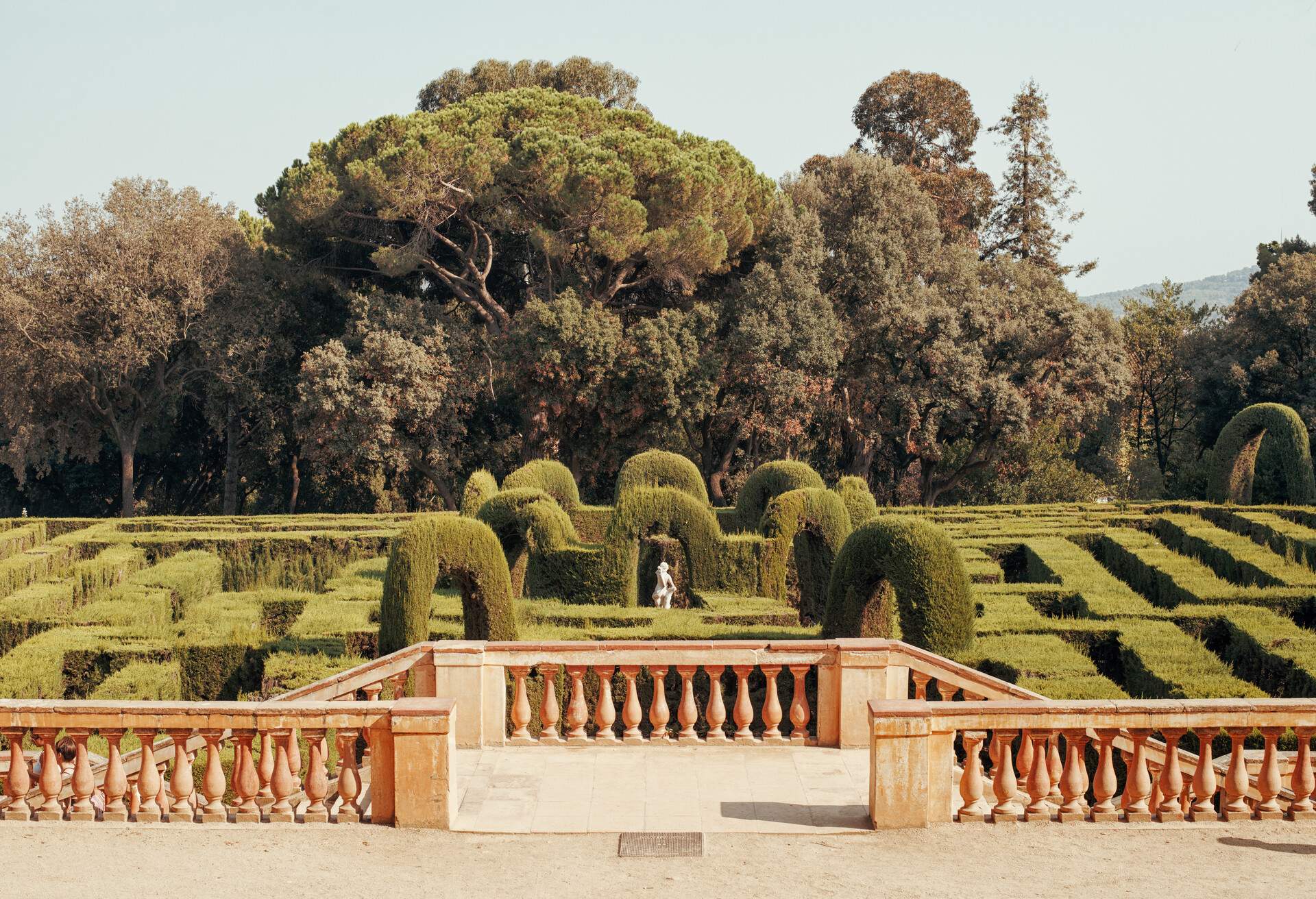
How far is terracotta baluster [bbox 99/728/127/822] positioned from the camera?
34.0 feet

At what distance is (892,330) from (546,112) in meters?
13.3

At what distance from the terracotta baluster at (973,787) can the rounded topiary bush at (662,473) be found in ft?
52.1

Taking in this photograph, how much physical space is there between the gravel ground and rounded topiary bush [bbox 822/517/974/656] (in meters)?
5.67

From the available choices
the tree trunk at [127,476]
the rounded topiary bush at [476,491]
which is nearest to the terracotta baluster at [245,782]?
the rounded topiary bush at [476,491]

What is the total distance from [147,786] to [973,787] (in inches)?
244

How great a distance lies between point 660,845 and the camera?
10312 millimetres

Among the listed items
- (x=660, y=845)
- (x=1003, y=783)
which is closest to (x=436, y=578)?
(x=660, y=845)

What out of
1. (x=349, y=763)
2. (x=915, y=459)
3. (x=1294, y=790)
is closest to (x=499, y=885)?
(x=349, y=763)

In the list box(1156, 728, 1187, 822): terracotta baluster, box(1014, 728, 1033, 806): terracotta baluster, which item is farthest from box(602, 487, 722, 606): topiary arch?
box(1156, 728, 1187, 822): terracotta baluster

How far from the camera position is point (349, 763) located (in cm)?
1056

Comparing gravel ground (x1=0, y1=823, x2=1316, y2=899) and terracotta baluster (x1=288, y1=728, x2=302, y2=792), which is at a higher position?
terracotta baluster (x1=288, y1=728, x2=302, y2=792)

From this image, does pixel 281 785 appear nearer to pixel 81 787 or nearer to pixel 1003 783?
pixel 81 787

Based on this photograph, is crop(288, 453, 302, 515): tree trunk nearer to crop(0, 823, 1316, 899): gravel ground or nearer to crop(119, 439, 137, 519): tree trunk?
crop(119, 439, 137, 519): tree trunk

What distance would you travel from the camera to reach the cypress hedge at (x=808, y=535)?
2358cm
